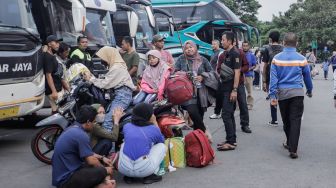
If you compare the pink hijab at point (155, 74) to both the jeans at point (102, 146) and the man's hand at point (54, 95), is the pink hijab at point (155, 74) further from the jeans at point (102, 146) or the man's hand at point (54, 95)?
the man's hand at point (54, 95)

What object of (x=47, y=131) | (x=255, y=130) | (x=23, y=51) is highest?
(x=23, y=51)

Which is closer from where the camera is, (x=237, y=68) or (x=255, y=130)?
(x=237, y=68)

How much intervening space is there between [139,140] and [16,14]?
350 centimetres

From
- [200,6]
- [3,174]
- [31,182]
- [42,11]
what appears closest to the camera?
[31,182]

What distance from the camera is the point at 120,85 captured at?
6656 millimetres

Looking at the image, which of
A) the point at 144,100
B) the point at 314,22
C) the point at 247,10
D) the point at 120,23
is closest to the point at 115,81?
the point at 144,100

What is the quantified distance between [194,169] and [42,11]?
4557 mm

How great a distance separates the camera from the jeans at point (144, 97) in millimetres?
6879

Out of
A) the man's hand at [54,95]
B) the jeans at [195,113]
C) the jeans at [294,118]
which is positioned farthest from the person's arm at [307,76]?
the man's hand at [54,95]

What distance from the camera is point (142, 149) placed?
5.53 m

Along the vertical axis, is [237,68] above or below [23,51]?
below

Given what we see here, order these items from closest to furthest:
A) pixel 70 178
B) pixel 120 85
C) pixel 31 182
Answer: pixel 70 178 < pixel 31 182 < pixel 120 85

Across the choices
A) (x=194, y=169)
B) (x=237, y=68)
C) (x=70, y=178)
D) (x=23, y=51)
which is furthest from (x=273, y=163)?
(x=23, y=51)

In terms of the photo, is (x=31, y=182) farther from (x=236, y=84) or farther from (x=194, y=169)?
(x=236, y=84)
